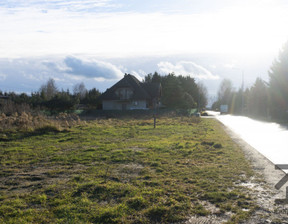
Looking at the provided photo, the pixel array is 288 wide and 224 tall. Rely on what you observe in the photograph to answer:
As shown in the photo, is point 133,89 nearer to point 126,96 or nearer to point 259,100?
point 126,96

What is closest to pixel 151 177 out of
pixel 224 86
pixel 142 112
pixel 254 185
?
pixel 254 185

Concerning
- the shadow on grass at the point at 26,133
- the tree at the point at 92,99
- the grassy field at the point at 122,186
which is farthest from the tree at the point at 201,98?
the grassy field at the point at 122,186

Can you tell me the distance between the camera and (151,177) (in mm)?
6840

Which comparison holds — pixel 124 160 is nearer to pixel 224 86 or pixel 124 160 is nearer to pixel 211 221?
pixel 211 221

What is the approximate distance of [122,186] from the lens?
6059 millimetres

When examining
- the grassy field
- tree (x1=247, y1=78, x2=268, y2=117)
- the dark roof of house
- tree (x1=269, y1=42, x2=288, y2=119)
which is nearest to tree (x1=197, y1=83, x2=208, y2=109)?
tree (x1=247, y1=78, x2=268, y2=117)

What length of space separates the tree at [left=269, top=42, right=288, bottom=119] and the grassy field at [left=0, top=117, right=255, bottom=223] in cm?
3707

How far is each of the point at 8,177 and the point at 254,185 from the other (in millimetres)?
5627

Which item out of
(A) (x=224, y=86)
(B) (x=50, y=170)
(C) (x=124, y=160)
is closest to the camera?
(B) (x=50, y=170)

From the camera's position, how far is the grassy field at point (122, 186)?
462 centimetres

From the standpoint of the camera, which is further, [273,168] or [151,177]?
[273,168]

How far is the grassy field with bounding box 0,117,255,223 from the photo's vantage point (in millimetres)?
4617

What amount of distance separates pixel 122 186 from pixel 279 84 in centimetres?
4282

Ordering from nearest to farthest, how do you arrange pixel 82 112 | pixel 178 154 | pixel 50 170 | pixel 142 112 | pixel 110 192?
1. pixel 110 192
2. pixel 50 170
3. pixel 178 154
4. pixel 142 112
5. pixel 82 112
